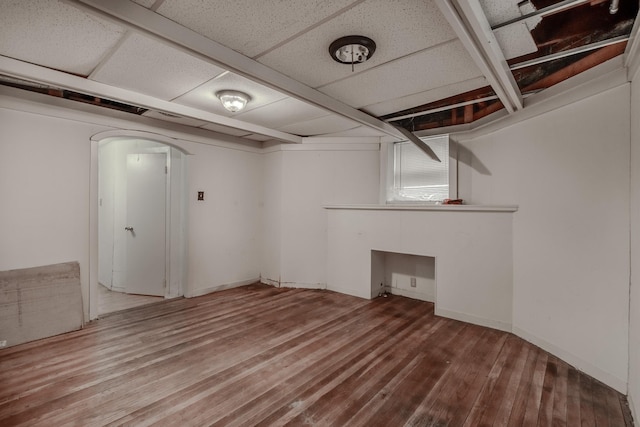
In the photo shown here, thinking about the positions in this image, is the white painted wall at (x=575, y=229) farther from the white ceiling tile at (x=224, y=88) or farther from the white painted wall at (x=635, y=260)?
the white ceiling tile at (x=224, y=88)

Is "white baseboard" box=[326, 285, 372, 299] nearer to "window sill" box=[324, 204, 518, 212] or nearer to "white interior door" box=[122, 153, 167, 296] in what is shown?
"window sill" box=[324, 204, 518, 212]

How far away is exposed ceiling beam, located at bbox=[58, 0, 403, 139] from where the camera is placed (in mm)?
1563

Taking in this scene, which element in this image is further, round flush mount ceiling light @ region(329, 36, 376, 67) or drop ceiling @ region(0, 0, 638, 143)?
round flush mount ceiling light @ region(329, 36, 376, 67)

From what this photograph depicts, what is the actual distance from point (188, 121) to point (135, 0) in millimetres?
2507

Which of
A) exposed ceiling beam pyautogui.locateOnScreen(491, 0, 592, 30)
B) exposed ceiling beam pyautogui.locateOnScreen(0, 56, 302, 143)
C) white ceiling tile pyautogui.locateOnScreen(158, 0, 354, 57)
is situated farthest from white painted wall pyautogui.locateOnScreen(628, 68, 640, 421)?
exposed ceiling beam pyautogui.locateOnScreen(0, 56, 302, 143)

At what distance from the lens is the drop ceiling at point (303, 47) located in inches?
66.7

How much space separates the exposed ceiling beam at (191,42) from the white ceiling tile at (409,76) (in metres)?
0.29

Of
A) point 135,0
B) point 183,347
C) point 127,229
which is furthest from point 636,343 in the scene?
point 127,229

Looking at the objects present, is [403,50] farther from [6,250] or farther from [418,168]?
[6,250]

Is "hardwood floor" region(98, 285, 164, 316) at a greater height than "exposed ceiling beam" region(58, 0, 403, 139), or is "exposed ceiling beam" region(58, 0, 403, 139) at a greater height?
"exposed ceiling beam" region(58, 0, 403, 139)

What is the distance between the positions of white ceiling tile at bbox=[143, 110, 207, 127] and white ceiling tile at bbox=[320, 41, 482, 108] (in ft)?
6.62

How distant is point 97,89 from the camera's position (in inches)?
107

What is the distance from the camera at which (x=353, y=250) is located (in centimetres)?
458

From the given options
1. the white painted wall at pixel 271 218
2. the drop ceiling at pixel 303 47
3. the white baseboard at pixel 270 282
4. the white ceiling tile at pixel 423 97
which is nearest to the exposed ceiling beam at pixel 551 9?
the drop ceiling at pixel 303 47
